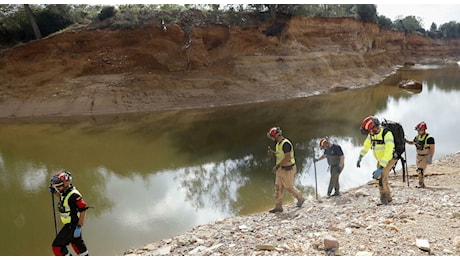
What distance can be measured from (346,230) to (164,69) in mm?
25595

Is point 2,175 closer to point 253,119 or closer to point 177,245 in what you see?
point 177,245

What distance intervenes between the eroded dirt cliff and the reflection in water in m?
2.49

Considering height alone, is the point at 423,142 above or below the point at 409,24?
below

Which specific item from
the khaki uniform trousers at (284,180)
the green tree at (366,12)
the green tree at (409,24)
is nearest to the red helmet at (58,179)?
the khaki uniform trousers at (284,180)

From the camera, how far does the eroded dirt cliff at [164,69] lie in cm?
2544

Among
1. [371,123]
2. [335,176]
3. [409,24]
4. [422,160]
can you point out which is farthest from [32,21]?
[409,24]

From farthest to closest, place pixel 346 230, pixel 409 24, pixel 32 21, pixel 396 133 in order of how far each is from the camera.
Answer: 1. pixel 409 24
2. pixel 32 21
3. pixel 396 133
4. pixel 346 230

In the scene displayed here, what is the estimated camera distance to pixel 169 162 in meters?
13.6

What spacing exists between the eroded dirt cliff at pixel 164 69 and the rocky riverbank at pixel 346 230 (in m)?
19.8

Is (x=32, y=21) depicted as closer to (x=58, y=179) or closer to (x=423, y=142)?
(x=58, y=179)

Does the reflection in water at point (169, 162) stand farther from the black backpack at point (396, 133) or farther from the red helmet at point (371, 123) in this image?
the red helmet at point (371, 123)

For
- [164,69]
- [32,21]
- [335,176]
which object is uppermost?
[32,21]

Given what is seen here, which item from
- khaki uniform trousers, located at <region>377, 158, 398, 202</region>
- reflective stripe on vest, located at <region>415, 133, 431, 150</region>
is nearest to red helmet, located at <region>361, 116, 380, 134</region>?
khaki uniform trousers, located at <region>377, 158, 398, 202</region>

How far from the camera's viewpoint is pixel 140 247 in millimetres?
7141
